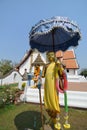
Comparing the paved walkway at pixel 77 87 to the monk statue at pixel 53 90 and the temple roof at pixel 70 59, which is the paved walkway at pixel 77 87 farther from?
the temple roof at pixel 70 59

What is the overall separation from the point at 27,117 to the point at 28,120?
311 millimetres

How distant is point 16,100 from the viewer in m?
10.4

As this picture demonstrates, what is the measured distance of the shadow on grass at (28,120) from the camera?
733cm

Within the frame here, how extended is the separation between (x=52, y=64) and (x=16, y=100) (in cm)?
451

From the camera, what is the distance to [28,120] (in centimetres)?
793

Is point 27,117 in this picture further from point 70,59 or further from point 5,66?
point 5,66

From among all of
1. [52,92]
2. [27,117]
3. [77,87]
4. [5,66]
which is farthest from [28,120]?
[5,66]

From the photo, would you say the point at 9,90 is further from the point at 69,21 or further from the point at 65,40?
the point at 69,21

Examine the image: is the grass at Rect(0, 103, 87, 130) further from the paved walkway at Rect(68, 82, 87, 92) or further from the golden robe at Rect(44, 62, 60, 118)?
the paved walkway at Rect(68, 82, 87, 92)

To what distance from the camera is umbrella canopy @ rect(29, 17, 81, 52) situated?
6.24 meters

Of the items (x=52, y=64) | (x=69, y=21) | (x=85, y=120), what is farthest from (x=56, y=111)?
(x=69, y=21)

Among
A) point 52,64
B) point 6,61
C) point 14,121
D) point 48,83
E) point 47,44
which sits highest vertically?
point 6,61

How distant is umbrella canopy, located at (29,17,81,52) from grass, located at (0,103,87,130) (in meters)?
2.37

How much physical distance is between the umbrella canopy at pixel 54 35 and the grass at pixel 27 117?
237 centimetres
